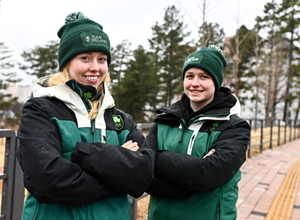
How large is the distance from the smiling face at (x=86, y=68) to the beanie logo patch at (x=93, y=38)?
0.05 meters

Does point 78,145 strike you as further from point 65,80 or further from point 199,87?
point 199,87

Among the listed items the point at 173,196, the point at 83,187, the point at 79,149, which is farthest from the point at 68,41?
the point at 173,196

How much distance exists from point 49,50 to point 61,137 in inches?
849

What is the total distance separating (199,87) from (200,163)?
0.48 m

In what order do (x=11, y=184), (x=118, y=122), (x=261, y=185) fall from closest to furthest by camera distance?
(x=118, y=122) → (x=11, y=184) → (x=261, y=185)

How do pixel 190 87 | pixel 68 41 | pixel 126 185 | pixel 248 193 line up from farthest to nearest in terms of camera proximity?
pixel 248 193, pixel 190 87, pixel 68 41, pixel 126 185

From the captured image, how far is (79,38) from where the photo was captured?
1401mm

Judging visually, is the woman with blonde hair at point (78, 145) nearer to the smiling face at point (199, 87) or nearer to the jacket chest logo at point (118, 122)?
the jacket chest logo at point (118, 122)

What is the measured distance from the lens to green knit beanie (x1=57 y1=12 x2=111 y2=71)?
1.40 m

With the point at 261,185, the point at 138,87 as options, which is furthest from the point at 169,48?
the point at 261,185

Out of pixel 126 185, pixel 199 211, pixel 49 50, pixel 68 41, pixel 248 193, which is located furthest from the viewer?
pixel 49 50

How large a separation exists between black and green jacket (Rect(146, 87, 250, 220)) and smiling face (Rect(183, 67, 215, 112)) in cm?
6

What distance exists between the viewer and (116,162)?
126 cm

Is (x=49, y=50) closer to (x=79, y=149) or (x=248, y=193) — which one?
(x=248, y=193)
